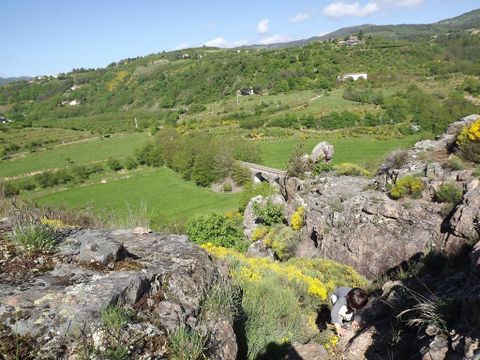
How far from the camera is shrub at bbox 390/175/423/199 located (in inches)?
575

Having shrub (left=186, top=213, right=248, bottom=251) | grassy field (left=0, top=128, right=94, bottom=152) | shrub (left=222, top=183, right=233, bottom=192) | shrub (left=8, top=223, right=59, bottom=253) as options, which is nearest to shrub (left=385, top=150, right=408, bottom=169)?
shrub (left=186, top=213, right=248, bottom=251)

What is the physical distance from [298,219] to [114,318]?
17299 mm

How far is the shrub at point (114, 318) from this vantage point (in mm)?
3656

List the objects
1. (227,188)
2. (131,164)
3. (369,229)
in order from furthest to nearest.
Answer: (131,164) → (227,188) → (369,229)

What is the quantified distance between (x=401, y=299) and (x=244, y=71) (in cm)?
14229

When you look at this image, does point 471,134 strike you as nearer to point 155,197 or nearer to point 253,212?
point 253,212

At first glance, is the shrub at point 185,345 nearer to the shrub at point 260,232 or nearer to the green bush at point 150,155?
the shrub at point 260,232

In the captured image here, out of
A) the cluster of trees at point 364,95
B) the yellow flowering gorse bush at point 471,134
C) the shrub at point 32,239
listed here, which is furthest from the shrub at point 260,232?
the cluster of trees at point 364,95

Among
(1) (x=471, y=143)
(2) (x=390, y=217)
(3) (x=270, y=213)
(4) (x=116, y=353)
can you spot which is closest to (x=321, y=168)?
(3) (x=270, y=213)

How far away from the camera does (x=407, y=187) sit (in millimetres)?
15070

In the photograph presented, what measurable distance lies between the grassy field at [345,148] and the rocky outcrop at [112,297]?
151ft

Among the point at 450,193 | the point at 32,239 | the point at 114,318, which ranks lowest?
the point at 450,193

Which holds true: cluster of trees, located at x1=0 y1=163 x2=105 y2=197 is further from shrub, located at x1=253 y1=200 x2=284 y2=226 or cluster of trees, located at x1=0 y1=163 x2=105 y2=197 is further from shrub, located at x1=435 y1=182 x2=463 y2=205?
shrub, located at x1=435 y1=182 x2=463 y2=205

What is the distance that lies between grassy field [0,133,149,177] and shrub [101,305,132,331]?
73.8 m
